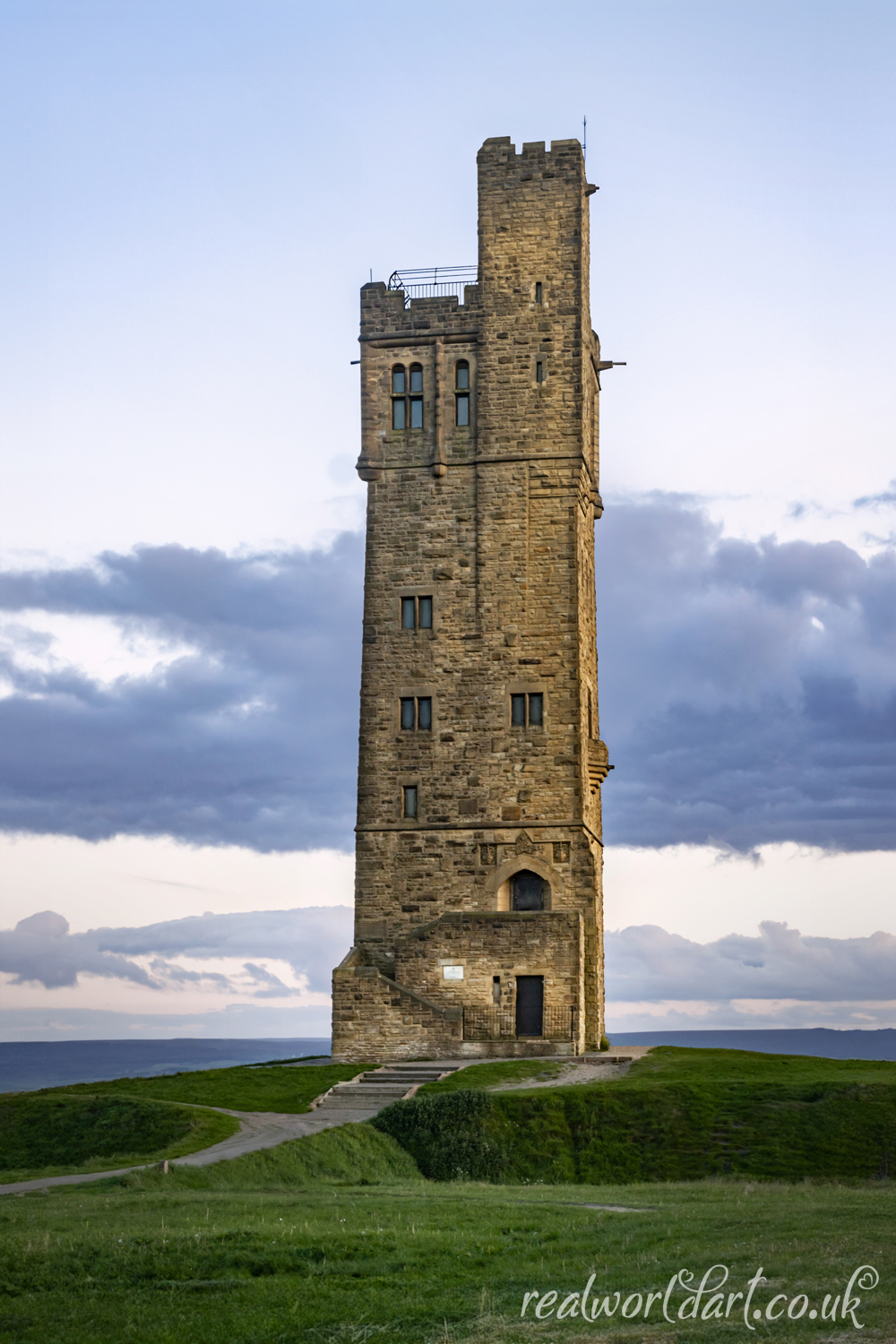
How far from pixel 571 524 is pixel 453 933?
13.5 meters

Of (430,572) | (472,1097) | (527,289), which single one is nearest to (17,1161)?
(472,1097)

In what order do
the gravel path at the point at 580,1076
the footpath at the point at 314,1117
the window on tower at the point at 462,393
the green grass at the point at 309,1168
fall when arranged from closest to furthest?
the green grass at the point at 309,1168 → the footpath at the point at 314,1117 → the gravel path at the point at 580,1076 → the window on tower at the point at 462,393

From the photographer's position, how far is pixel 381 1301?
14.6 meters

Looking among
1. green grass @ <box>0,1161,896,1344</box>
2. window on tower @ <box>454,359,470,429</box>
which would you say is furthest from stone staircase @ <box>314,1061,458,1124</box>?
window on tower @ <box>454,359,470,429</box>

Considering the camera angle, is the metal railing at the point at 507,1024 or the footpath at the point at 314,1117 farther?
the metal railing at the point at 507,1024

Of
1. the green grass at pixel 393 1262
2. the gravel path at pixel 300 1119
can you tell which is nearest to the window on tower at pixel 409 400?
the gravel path at pixel 300 1119

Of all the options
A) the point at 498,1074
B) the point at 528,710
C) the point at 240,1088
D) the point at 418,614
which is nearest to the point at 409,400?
the point at 418,614

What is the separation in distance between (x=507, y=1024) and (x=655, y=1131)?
476 inches

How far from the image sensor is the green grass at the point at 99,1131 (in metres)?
28.1

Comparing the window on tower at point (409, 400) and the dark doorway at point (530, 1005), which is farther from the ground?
the window on tower at point (409, 400)

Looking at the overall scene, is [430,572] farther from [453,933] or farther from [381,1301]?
[381,1301]

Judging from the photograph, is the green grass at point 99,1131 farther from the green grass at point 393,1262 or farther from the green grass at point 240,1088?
the green grass at point 393,1262

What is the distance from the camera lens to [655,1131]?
30.4m

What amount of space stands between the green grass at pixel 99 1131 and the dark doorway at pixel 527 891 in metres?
15.8
